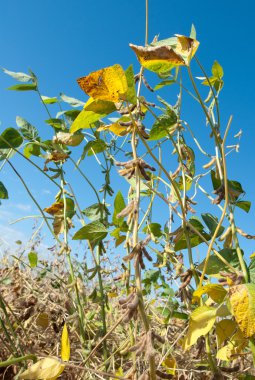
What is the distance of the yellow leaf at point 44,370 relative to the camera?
25.2 inches

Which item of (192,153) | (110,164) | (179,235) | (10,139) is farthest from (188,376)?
(10,139)

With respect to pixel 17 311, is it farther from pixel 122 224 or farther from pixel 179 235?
pixel 179 235

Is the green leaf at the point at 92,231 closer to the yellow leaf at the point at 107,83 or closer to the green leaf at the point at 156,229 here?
the green leaf at the point at 156,229

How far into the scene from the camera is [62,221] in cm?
128

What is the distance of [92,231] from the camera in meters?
0.92

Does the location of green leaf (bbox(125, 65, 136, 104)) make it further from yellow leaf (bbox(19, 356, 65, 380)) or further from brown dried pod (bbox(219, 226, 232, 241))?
yellow leaf (bbox(19, 356, 65, 380))

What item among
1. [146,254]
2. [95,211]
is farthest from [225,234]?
[95,211]

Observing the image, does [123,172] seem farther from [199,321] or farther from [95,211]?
[95,211]

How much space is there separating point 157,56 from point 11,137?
0.72 metres

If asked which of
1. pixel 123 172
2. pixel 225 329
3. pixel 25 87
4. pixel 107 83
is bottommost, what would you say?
pixel 225 329

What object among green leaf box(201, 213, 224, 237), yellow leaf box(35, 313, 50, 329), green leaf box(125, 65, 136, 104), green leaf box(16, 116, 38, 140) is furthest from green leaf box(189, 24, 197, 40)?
yellow leaf box(35, 313, 50, 329)

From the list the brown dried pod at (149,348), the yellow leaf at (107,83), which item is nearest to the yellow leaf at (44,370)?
the brown dried pod at (149,348)

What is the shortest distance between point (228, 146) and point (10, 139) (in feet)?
2.14

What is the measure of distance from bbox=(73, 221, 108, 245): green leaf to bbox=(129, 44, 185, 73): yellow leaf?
0.42 m
